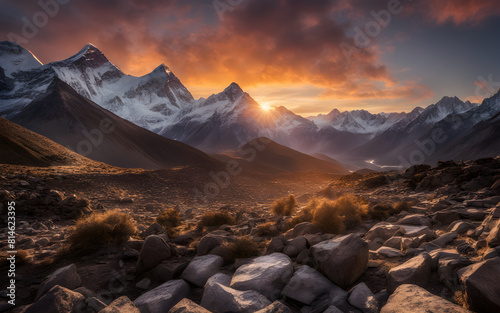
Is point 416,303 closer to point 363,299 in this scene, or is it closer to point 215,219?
point 363,299

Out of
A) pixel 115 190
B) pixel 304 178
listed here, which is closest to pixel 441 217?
pixel 115 190

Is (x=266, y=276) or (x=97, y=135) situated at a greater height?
(x=97, y=135)

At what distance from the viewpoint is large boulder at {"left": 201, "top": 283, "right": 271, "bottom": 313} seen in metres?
4.12

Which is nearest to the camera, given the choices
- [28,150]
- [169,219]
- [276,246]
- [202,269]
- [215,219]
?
[202,269]

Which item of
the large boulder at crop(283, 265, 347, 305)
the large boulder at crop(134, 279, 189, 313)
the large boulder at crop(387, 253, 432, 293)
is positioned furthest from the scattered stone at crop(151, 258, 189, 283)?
the large boulder at crop(387, 253, 432, 293)

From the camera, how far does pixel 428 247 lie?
5246 millimetres

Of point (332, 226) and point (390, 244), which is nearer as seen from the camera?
point (390, 244)

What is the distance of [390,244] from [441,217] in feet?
9.69

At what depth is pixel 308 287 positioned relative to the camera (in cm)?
456

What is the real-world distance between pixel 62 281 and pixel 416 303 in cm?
661

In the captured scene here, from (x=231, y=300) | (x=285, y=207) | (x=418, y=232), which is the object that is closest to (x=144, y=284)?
(x=231, y=300)

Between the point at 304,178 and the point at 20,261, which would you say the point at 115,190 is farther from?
the point at 304,178

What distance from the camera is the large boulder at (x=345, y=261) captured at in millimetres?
4715

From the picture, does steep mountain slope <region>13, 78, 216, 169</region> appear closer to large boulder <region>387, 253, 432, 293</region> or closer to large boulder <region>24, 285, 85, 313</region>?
large boulder <region>24, 285, 85, 313</region>
